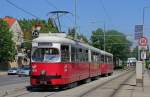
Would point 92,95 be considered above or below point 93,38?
below

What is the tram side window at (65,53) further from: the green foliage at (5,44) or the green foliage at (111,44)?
the green foliage at (111,44)

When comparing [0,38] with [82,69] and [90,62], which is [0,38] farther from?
[82,69]

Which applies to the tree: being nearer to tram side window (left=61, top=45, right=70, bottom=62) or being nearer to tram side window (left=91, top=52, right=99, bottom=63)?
tram side window (left=91, top=52, right=99, bottom=63)

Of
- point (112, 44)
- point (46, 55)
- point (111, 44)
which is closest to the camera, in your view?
point (46, 55)

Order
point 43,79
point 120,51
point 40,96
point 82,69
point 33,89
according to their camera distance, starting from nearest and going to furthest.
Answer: point 40,96 < point 43,79 < point 33,89 < point 82,69 < point 120,51

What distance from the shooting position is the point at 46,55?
28781 mm

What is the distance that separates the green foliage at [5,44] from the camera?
83812mm

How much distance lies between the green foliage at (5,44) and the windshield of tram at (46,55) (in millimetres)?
55334

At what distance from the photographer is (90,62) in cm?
4150

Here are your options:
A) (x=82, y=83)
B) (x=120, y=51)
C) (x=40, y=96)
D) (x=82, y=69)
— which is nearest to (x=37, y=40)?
(x=40, y=96)

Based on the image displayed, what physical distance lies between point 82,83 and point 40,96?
48.7 ft

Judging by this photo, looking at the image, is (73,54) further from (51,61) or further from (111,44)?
(111,44)

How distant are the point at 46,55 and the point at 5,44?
5589 centimetres

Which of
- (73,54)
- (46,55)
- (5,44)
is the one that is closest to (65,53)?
(46,55)
